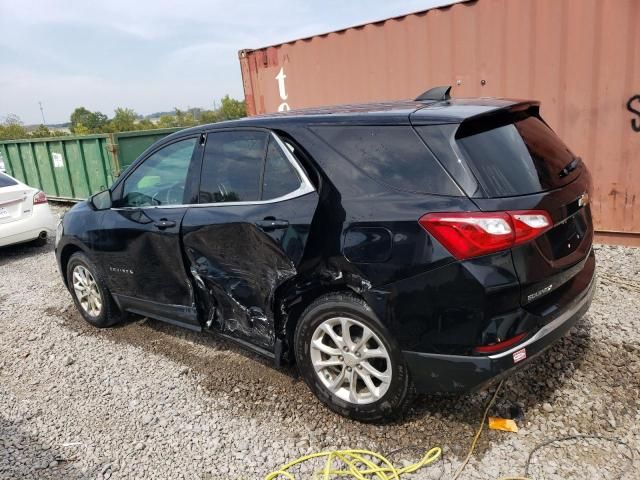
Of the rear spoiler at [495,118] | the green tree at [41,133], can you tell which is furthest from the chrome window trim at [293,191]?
the green tree at [41,133]

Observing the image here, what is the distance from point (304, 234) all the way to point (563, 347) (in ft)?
6.64

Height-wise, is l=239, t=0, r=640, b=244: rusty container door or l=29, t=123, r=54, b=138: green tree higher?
l=29, t=123, r=54, b=138: green tree

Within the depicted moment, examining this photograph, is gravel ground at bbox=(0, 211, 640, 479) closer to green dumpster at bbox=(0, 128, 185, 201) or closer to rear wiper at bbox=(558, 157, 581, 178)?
rear wiper at bbox=(558, 157, 581, 178)

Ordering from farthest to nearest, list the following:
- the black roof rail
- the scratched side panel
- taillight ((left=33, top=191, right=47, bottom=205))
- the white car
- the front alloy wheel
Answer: taillight ((left=33, top=191, right=47, bottom=205)) < the white car < the front alloy wheel < the black roof rail < the scratched side panel

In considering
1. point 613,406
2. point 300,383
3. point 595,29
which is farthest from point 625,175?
point 300,383

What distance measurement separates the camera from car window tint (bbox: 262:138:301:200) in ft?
8.95

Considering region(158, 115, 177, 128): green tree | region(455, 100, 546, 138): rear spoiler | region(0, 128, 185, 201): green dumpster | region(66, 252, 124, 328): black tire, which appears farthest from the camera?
region(158, 115, 177, 128): green tree

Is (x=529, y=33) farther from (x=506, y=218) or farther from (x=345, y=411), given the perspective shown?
(x=345, y=411)

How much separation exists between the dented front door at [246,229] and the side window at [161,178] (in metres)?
0.23

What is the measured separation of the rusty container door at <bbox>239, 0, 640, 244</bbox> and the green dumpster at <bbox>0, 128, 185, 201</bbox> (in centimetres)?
554

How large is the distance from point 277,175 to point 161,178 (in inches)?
48.2

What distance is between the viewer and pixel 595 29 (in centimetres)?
491

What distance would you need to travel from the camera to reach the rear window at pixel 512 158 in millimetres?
2199

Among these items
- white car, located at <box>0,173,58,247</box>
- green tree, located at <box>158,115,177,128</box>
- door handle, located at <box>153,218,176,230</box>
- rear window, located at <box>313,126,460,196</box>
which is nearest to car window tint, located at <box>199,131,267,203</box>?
door handle, located at <box>153,218,176,230</box>
